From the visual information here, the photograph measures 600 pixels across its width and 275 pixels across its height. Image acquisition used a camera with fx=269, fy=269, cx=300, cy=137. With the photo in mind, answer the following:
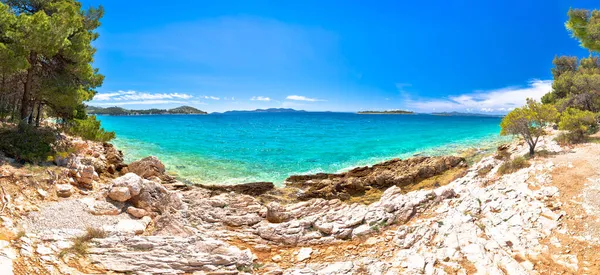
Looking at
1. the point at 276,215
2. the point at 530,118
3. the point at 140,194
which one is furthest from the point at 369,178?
the point at 140,194

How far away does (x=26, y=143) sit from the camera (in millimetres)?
13109

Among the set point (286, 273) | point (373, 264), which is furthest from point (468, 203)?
point (286, 273)

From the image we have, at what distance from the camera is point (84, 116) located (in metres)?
19.9

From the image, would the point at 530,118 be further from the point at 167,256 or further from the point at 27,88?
the point at 27,88

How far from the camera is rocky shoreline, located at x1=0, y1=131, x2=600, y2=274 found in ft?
26.1

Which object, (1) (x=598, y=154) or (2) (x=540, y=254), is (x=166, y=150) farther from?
(1) (x=598, y=154)

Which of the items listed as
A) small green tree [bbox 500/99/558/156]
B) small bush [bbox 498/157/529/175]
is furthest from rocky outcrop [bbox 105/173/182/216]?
small green tree [bbox 500/99/558/156]

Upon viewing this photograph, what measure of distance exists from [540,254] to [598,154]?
11.1 metres

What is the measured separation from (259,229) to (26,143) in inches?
481

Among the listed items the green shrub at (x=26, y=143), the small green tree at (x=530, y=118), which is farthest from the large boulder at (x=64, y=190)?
the small green tree at (x=530, y=118)

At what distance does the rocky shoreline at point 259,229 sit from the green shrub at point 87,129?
469 cm

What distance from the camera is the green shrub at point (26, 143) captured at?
12.3 meters

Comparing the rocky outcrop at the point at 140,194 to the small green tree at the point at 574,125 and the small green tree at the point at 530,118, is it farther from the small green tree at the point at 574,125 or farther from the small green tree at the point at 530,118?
the small green tree at the point at 574,125

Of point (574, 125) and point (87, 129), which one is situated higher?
point (574, 125)
